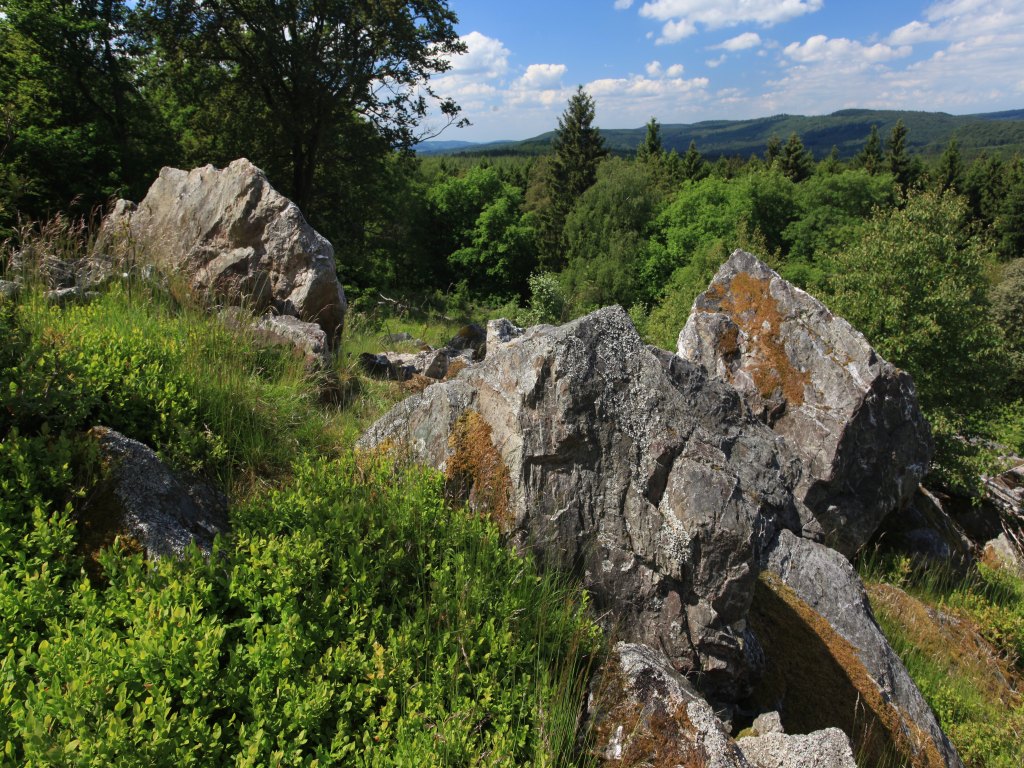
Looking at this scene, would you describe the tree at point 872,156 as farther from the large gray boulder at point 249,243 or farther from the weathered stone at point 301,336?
the weathered stone at point 301,336

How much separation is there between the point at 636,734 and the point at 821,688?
265 cm

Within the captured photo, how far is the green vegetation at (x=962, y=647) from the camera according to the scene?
18.2ft

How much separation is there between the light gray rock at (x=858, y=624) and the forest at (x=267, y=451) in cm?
106

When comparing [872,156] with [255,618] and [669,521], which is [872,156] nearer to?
[669,521]

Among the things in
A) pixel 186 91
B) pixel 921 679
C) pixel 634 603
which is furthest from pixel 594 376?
pixel 186 91

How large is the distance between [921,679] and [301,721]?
628 centimetres

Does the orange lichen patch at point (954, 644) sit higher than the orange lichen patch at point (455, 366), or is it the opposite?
the orange lichen patch at point (455, 366)

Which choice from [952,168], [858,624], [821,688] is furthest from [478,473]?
[952,168]

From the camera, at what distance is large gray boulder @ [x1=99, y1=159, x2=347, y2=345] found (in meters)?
8.98

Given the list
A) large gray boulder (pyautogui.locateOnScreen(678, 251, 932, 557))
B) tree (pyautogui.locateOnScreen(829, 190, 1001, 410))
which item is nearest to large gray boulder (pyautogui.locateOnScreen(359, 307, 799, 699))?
large gray boulder (pyautogui.locateOnScreen(678, 251, 932, 557))

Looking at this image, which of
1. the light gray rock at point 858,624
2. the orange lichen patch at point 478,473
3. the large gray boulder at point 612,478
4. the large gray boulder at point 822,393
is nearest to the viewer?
the large gray boulder at point 612,478

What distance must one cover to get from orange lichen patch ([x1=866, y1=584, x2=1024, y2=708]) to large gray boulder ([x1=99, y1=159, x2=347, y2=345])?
8.08 meters

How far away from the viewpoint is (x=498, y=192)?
6512 cm

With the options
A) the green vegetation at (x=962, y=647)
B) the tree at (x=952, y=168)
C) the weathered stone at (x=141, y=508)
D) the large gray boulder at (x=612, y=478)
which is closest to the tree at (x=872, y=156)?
the tree at (x=952, y=168)
